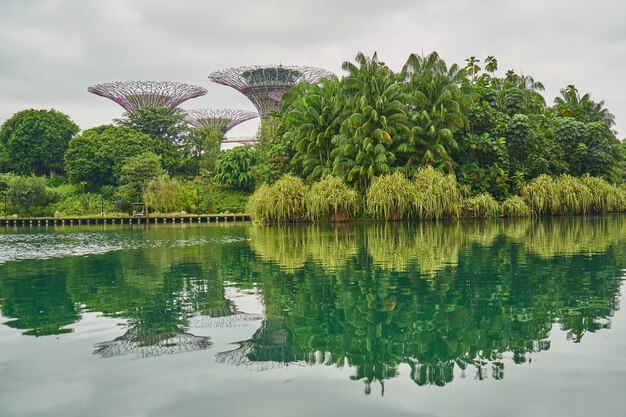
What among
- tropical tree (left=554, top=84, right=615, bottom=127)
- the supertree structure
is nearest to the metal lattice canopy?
the supertree structure

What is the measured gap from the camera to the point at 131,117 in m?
72.6

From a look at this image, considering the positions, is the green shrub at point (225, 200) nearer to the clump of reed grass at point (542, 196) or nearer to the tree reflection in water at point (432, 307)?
the clump of reed grass at point (542, 196)

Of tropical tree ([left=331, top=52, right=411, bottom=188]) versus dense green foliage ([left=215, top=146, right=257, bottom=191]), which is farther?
dense green foliage ([left=215, top=146, right=257, bottom=191])

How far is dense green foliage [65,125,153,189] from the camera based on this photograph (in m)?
63.4

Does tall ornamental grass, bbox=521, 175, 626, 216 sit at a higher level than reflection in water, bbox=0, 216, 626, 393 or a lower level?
higher

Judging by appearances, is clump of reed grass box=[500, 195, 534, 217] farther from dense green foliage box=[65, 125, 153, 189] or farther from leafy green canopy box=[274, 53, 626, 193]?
dense green foliage box=[65, 125, 153, 189]

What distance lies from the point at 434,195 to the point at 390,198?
2.64 m

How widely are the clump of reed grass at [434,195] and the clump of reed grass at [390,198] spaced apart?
0.47 metres

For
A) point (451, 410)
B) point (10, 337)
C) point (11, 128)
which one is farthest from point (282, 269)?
point (11, 128)

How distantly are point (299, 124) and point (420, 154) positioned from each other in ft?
29.6

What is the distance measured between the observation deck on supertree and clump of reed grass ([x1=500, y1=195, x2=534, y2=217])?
40.8 m

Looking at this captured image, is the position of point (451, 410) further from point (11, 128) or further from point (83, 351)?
point (11, 128)

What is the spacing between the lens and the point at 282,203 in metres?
34.9

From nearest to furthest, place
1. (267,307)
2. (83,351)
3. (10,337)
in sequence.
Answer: (83,351) → (10,337) → (267,307)
